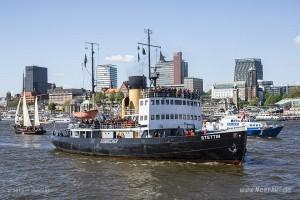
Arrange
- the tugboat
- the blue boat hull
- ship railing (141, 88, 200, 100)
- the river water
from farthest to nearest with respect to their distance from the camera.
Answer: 1. the blue boat hull
2. ship railing (141, 88, 200, 100)
3. the tugboat
4. the river water

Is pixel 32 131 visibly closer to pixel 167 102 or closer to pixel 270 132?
pixel 270 132

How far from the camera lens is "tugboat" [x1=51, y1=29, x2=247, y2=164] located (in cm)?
4731

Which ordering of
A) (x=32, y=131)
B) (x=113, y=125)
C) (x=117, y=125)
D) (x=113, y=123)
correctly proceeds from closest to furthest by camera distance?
(x=117, y=125) < (x=113, y=125) < (x=113, y=123) < (x=32, y=131)

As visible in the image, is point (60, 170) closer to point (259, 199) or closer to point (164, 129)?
point (164, 129)

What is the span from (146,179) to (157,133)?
10.8 meters

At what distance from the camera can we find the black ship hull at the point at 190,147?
46.9m

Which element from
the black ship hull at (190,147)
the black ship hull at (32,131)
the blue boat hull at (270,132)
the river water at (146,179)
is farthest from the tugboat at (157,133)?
the black ship hull at (32,131)

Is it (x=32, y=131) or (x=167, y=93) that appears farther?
(x=32, y=131)

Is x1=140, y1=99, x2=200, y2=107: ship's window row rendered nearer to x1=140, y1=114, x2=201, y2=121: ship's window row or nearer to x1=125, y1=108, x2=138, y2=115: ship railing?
x1=140, y1=114, x2=201, y2=121: ship's window row

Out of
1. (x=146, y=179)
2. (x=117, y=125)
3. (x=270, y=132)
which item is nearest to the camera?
(x=146, y=179)

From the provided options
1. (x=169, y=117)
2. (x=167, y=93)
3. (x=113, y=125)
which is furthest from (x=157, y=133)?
(x=113, y=125)

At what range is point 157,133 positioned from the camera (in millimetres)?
51500

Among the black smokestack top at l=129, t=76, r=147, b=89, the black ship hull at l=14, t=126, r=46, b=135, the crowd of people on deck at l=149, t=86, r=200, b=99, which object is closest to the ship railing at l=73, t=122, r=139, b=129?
the crowd of people on deck at l=149, t=86, r=200, b=99

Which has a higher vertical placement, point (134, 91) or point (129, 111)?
point (134, 91)
